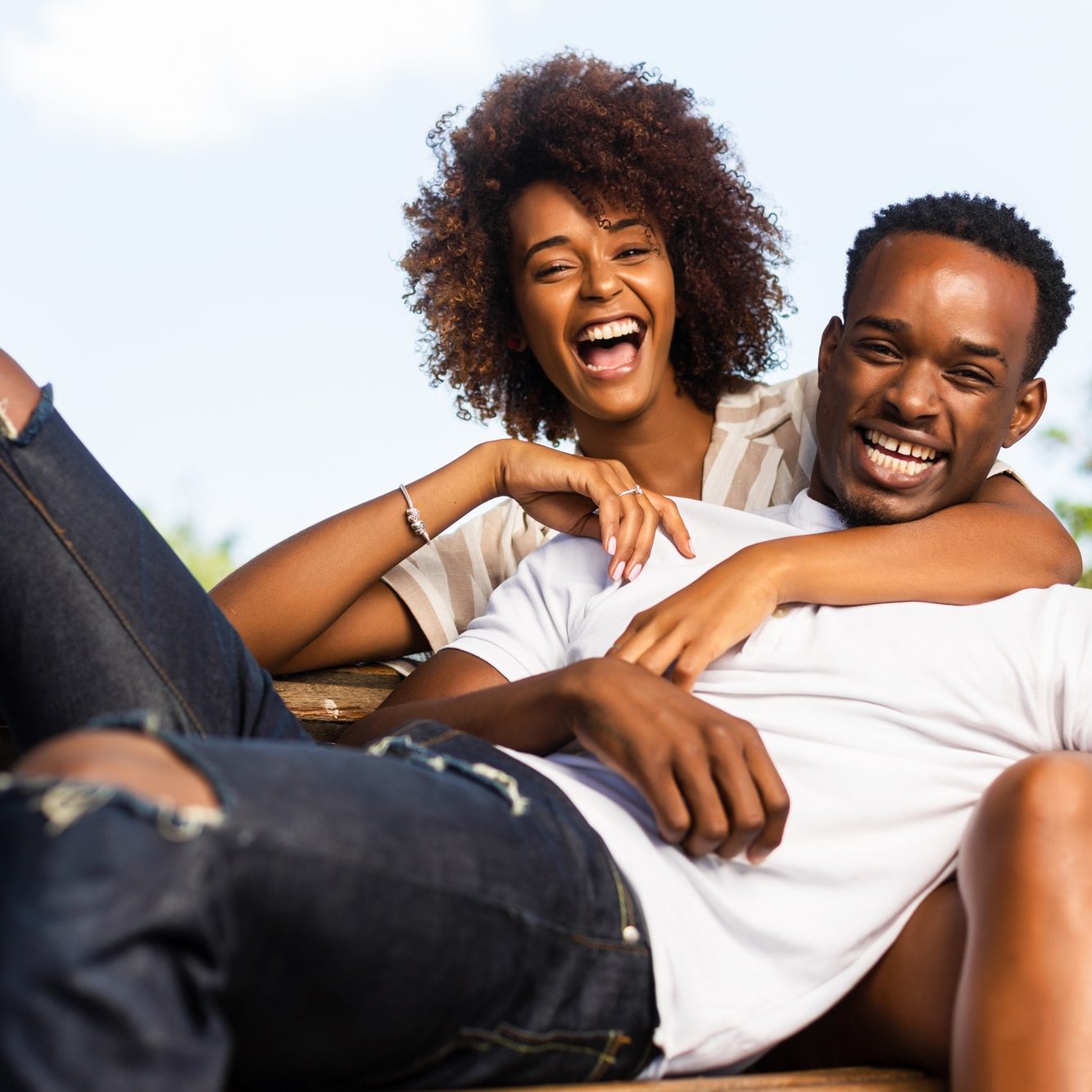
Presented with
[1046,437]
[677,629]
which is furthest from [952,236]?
[1046,437]

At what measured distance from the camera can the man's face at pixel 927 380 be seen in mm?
2484

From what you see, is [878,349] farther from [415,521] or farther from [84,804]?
[84,804]

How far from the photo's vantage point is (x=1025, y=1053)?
5.01 ft

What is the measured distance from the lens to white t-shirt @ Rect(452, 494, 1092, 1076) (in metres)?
1.70

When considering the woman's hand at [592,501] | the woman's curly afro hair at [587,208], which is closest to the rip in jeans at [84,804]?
the woman's hand at [592,501]

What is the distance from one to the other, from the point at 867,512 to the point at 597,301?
114cm

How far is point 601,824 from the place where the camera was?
1733mm

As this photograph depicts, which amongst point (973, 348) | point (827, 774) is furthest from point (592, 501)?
point (827, 774)

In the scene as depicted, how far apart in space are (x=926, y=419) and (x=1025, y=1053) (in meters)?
1.25

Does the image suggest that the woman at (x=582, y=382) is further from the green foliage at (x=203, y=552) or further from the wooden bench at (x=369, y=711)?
the green foliage at (x=203, y=552)

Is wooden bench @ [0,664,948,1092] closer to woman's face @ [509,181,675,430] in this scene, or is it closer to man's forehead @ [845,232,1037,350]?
woman's face @ [509,181,675,430]

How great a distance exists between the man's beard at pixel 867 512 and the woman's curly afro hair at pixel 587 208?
125cm

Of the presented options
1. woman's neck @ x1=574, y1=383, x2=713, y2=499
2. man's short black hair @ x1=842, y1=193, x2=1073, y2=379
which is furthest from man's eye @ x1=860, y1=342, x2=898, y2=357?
woman's neck @ x1=574, y1=383, x2=713, y2=499

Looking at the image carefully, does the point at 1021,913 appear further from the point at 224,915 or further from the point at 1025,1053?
the point at 224,915
